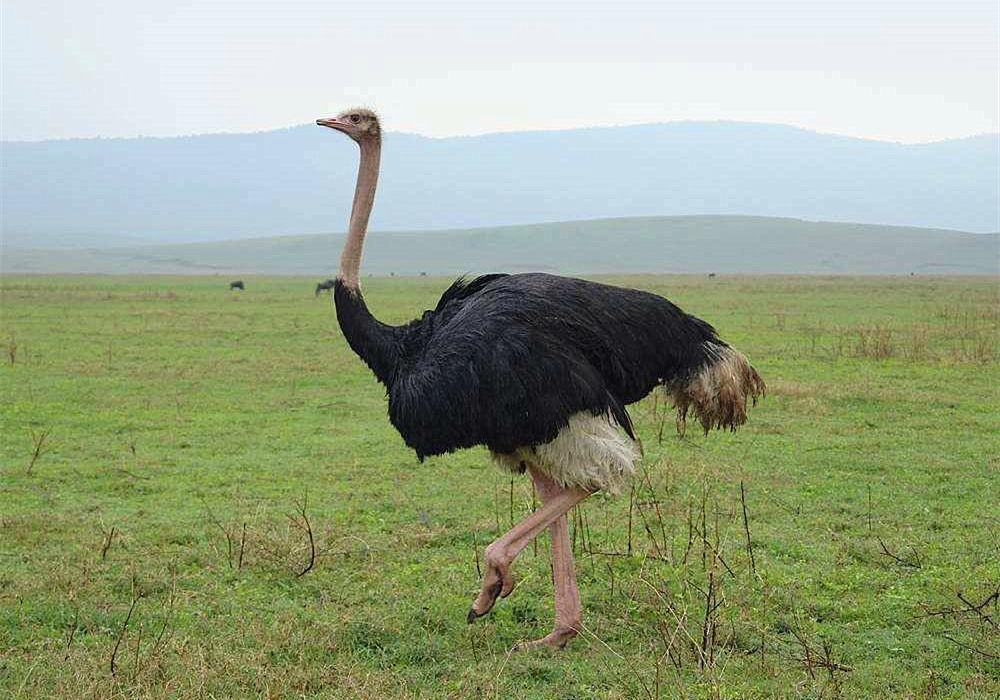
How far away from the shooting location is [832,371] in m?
14.2

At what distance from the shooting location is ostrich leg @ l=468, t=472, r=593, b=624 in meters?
4.77

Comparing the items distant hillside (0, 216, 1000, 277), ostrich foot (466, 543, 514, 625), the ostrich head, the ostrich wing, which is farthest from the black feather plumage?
distant hillside (0, 216, 1000, 277)

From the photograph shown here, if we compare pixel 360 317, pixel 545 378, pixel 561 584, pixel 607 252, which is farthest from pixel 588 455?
pixel 607 252

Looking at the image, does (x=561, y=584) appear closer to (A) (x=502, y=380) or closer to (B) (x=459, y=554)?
(A) (x=502, y=380)

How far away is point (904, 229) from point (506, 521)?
382 ft

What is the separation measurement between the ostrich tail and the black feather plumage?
3cm

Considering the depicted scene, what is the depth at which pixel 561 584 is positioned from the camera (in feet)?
16.3

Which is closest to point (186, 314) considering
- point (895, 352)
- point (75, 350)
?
point (75, 350)

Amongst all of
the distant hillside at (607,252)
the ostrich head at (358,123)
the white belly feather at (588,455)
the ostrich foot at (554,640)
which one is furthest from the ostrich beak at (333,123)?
the distant hillside at (607,252)

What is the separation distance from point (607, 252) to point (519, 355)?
107901mm

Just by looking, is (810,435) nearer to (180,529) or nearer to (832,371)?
(832,371)

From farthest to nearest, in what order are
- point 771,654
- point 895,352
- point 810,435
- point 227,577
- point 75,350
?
point 75,350 → point 895,352 → point 810,435 → point 227,577 → point 771,654

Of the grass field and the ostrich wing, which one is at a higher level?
the ostrich wing

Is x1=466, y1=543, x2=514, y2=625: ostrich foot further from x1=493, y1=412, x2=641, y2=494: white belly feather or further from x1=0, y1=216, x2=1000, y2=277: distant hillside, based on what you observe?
x1=0, y1=216, x2=1000, y2=277: distant hillside
